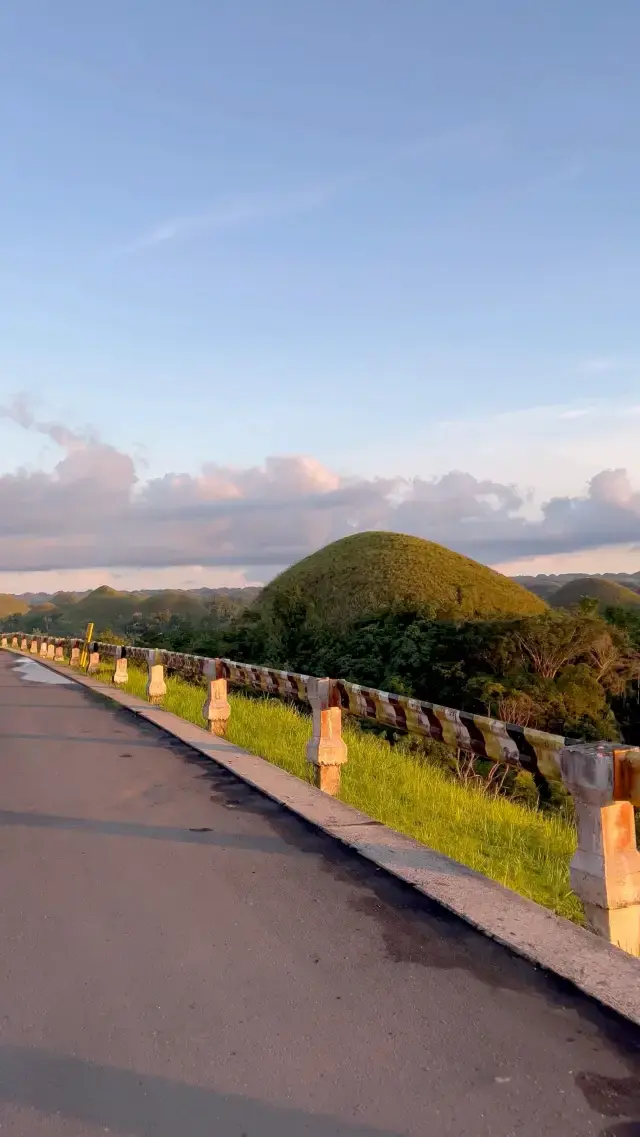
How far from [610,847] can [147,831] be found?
3661 mm

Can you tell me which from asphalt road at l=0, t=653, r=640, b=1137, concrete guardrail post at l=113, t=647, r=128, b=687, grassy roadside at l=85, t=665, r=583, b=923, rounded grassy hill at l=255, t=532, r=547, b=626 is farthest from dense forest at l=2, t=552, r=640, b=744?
asphalt road at l=0, t=653, r=640, b=1137

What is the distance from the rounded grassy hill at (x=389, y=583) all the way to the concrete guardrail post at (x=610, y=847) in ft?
134

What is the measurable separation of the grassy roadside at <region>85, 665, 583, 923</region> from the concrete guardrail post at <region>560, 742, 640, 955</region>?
3.12 feet

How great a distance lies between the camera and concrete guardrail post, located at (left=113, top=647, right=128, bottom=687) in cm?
1973

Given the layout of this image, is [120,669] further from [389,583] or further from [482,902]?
[389,583]

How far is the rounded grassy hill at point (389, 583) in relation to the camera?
52781 mm

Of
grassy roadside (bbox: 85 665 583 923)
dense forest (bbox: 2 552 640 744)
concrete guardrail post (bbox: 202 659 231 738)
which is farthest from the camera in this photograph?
dense forest (bbox: 2 552 640 744)

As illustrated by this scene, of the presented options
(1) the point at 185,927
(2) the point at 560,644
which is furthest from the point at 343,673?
(1) the point at 185,927

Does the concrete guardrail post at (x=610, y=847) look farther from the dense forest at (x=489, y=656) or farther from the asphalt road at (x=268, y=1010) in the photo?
the dense forest at (x=489, y=656)

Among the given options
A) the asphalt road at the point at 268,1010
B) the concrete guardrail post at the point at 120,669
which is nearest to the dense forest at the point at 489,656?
the concrete guardrail post at the point at 120,669

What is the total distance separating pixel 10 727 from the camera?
43.1ft

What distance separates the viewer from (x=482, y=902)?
4.80m

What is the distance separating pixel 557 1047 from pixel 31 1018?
219cm

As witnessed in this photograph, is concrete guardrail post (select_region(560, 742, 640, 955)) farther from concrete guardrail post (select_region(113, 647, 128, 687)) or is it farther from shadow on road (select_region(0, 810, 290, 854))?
concrete guardrail post (select_region(113, 647, 128, 687))
